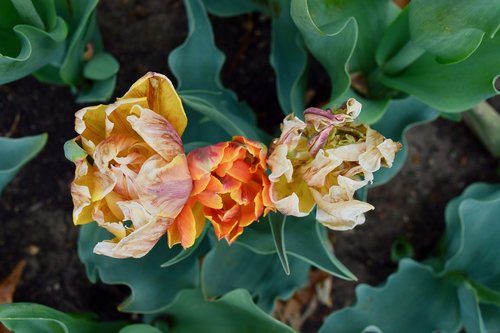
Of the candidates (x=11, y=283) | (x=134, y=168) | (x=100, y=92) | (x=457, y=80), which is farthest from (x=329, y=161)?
(x=11, y=283)

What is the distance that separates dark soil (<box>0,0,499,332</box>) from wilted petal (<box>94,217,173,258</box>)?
0.70m

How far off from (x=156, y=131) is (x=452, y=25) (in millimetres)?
449

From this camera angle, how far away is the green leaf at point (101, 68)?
1233 millimetres

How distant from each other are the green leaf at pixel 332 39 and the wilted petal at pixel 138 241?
14.4 inches

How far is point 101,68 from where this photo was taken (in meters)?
1.25

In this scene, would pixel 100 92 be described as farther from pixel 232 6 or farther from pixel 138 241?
pixel 138 241

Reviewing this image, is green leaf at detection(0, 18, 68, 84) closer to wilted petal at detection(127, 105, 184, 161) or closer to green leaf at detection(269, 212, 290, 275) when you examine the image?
wilted petal at detection(127, 105, 184, 161)

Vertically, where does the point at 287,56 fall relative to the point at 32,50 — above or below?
below

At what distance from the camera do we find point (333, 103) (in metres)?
1.02

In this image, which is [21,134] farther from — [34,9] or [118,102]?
[118,102]

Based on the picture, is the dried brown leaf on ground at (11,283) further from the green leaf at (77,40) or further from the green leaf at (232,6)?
the green leaf at (232,6)

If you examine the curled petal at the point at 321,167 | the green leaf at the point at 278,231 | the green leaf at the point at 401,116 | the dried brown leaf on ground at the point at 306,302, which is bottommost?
the dried brown leaf on ground at the point at 306,302

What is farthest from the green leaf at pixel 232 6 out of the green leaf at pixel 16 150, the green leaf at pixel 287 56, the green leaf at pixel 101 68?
the green leaf at pixel 16 150

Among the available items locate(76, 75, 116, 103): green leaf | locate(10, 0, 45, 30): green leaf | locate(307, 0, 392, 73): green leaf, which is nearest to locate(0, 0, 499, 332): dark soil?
locate(76, 75, 116, 103): green leaf
